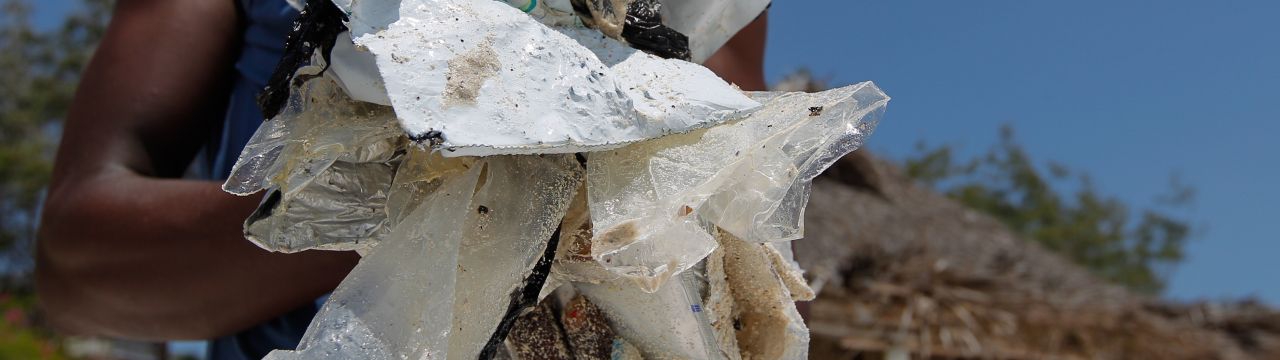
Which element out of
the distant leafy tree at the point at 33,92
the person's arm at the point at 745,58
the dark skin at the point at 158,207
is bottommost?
the distant leafy tree at the point at 33,92

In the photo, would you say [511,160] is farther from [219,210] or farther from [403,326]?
[219,210]

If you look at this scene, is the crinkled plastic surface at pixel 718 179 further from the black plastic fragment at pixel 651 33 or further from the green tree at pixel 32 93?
the green tree at pixel 32 93

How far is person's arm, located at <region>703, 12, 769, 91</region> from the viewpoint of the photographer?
0.90 m

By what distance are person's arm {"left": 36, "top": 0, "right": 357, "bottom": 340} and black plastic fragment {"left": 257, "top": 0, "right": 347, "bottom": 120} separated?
0.53 ft

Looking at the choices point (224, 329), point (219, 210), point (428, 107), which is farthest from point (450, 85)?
→ point (224, 329)

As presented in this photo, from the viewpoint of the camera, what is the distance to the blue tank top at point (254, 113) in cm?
87

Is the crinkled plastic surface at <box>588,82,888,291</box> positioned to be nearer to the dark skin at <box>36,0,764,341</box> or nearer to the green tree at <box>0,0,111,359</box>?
the dark skin at <box>36,0,764,341</box>

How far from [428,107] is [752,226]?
20cm

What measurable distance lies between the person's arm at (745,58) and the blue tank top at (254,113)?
350mm

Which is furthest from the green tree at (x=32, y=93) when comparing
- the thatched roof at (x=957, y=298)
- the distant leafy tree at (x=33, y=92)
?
the thatched roof at (x=957, y=298)

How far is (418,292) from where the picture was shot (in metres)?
0.57

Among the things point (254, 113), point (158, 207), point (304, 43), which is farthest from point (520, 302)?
point (254, 113)

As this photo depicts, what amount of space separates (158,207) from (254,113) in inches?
6.7

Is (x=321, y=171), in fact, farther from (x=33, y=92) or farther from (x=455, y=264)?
(x=33, y=92)
